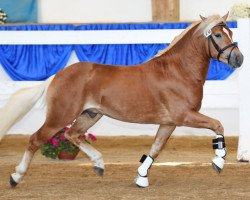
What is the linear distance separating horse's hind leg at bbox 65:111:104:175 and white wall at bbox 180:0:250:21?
8367 millimetres

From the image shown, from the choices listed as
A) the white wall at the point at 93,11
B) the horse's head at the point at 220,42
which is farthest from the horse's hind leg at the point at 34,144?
the white wall at the point at 93,11

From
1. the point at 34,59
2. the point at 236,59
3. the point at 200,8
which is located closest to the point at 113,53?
the point at 34,59

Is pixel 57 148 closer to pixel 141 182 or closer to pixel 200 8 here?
pixel 141 182

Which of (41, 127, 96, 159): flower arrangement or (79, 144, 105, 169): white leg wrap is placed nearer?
(79, 144, 105, 169): white leg wrap

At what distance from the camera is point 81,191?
681 centimetres

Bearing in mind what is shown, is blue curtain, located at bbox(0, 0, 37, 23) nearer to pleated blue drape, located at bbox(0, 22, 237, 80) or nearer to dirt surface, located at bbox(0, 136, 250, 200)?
pleated blue drape, located at bbox(0, 22, 237, 80)

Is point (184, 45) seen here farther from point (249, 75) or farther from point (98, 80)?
point (249, 75)

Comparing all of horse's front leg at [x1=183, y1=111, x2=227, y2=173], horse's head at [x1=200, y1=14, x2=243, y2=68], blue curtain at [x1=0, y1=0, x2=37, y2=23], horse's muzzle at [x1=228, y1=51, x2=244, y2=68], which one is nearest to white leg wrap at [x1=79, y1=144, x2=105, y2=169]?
horse's front leg at [x1=183, y1=111, x2=227, y2=173]

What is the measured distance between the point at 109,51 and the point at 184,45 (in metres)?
4.85

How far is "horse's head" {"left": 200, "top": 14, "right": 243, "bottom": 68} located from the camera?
688cm

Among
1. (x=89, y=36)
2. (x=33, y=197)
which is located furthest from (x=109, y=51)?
(x=33, y=197)

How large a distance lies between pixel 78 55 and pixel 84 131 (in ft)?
15.8

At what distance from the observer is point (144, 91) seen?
23.0 ft

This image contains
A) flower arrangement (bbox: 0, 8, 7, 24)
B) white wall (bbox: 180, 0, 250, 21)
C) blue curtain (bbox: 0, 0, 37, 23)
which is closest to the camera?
flower arrangement (bbox: 0, 8, 7, 24)
